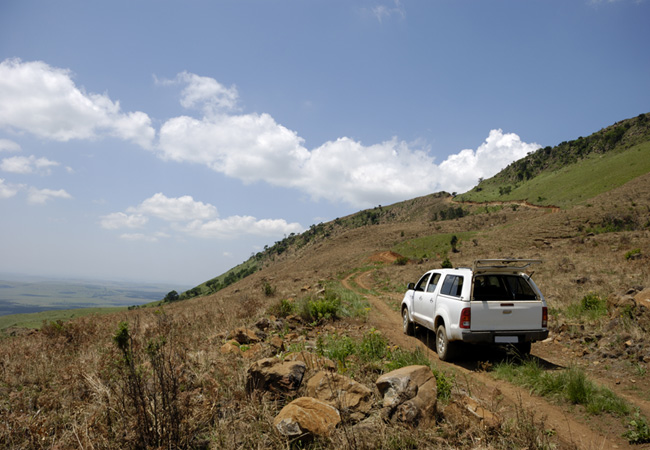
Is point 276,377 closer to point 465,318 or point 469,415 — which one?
point 469,415

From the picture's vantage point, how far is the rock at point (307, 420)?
3756 mm

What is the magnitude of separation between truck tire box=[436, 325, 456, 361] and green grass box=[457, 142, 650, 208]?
2241 inches

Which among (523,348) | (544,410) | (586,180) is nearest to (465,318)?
(523,348)

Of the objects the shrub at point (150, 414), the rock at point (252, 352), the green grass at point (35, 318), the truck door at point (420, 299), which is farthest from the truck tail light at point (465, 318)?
the green grass at point (35, 318)

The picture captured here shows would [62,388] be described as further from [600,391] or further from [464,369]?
[600,391]

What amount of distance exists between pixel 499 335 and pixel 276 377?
492cm

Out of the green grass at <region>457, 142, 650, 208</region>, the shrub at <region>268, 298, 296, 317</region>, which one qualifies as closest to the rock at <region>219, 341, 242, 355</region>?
the shrub at <region>268, 298, 296, 317</region>

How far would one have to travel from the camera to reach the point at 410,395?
4141 mm

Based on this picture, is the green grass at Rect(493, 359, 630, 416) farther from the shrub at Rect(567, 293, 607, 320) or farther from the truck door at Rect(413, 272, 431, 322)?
the shrub at Rect(567, 293, 607, 320)

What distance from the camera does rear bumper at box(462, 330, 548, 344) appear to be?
23.7ft

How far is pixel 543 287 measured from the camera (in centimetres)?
1473

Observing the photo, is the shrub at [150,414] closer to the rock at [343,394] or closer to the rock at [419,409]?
the rock at [343,394]

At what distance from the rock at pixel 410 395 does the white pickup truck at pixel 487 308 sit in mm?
3238

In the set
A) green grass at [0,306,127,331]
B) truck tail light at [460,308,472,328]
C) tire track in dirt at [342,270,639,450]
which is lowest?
green grass at [0,306,127,331]
